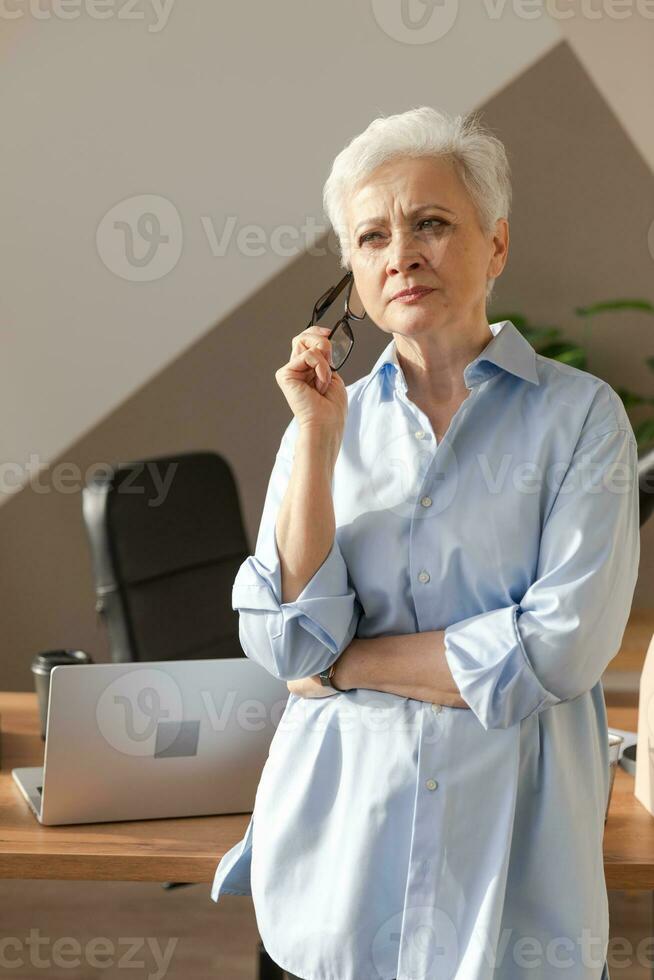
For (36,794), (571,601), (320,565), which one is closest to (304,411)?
(320,565)

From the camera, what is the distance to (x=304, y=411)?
1563mm

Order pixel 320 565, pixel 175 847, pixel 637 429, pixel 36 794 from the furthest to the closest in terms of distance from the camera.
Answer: pixel 637 429, pixel 36 794, pixel 175 847, pixel 320 565

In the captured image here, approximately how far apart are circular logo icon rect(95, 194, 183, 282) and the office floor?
235 cm

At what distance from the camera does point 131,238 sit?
4520 millimetres

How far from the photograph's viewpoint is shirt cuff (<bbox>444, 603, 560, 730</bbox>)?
4.53 ft

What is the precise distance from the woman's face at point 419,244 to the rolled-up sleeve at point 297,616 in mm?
342

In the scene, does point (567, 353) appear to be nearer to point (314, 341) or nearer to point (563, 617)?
point (314, 341)

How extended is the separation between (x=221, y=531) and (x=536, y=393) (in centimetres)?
154

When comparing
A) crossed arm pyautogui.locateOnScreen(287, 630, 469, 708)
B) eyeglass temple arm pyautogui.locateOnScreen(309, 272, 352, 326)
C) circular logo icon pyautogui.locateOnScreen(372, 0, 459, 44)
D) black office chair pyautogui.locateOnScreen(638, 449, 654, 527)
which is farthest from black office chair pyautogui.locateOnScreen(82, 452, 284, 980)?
circular logo icon pyautogui.locateOnScreen(372, 0, 459, 44)

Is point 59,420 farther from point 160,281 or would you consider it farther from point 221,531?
point 221,531

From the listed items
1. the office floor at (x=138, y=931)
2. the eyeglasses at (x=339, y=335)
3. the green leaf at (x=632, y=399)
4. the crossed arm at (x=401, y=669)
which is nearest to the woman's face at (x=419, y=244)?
the eyeglasses at (x=339, y=335)

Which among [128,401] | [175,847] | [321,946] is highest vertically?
[128,401]

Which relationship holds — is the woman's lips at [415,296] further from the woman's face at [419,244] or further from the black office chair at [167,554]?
the black office chair at [167,554]

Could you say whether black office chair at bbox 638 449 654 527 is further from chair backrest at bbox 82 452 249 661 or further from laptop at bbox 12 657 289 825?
chair backrest at bbox 82 452 249 661
